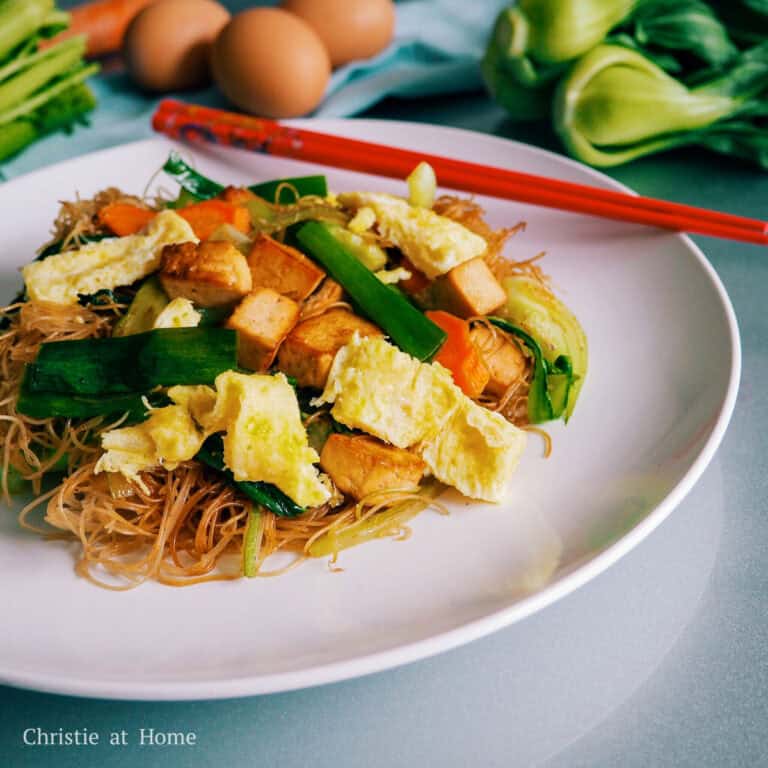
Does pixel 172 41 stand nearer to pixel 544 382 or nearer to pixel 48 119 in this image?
pixel 48 119

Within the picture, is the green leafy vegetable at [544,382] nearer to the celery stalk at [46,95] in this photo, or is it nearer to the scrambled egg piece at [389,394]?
the scrambled egg piece at [389,394]

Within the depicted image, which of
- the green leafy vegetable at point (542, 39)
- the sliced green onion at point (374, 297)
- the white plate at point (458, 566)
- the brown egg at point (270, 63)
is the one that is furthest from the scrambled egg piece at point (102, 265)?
the green leafy vegetable at point (542, 39)

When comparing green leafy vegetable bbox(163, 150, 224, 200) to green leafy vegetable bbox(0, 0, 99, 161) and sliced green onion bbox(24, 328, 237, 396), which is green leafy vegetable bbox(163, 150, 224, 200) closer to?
sliced green onion bbox(24, 328, 237, 396)

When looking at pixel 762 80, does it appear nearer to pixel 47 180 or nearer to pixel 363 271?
pixel 363 271

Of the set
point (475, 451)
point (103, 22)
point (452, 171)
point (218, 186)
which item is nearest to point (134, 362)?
point (475, 451)

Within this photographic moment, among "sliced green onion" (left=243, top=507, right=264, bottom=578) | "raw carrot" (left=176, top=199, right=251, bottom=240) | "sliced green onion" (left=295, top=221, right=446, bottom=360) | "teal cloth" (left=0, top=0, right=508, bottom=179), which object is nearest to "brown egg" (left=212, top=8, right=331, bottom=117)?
"teal cloth" (left=0, top=0, right=508, bottom=179)

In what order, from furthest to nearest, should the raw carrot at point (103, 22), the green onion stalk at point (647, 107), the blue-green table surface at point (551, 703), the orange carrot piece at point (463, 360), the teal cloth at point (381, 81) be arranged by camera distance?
the raw carrot at point (103, 22) < the teal cloth at point (381, 81) < the green onion stalk at point (647, 107) < the orange carrot piece at point (463, 360) < the blue-green table surface at point (551, 703)
